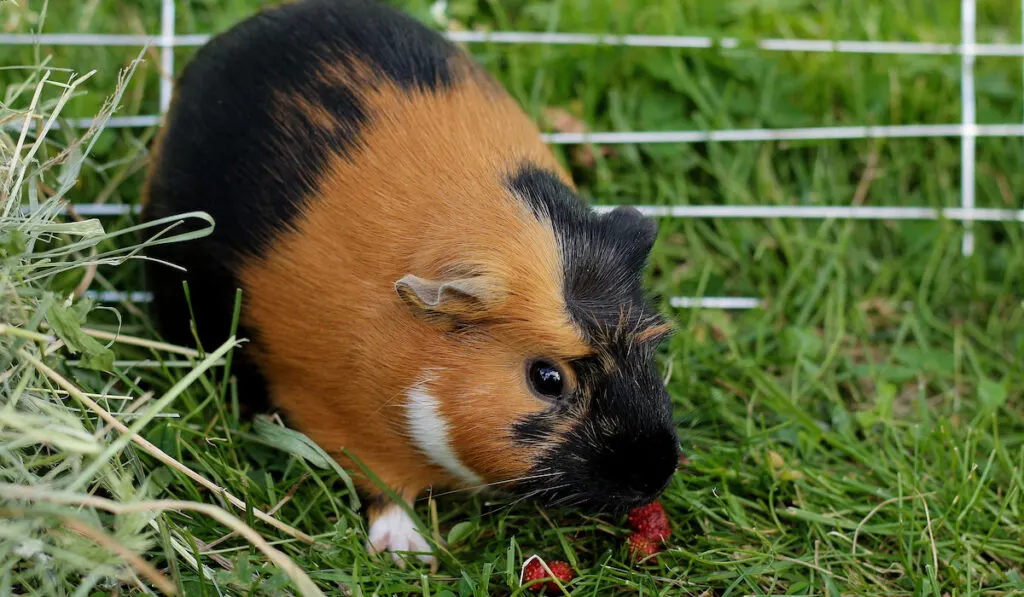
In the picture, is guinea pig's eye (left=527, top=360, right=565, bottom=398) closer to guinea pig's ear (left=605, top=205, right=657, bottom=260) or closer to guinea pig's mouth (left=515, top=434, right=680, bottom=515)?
guinea pig's mouth (left=515, top=434, right=680, bottom=515)

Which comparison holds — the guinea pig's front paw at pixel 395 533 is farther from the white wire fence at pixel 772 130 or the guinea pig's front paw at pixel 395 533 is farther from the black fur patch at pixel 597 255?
the white wire fence at pixel 772 130

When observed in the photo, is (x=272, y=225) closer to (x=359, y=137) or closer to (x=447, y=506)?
(x=359, y=137)

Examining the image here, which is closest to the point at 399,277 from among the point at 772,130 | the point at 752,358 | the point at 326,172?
the point at 326,172

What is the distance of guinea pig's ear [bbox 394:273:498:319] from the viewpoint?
2.71m

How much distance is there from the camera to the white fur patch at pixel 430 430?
2904 millimetres

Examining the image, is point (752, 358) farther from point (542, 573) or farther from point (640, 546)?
point (542, 573)

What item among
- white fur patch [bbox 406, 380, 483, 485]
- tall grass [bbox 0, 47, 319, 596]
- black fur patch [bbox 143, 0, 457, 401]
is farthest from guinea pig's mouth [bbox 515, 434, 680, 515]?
black fur patch [bbox 143, 0, 457, 401]

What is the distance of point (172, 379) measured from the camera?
3271 mm

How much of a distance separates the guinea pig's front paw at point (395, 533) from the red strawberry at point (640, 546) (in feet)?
2.17

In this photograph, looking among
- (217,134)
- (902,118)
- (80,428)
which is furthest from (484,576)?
(902,118)

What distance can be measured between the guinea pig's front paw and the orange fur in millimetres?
96

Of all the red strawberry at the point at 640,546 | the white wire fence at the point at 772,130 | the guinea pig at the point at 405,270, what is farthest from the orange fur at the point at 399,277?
the white wire fence at the point at 772,130

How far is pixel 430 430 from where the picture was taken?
295 centimetres

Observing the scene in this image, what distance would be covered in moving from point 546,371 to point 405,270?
20.7 inches
